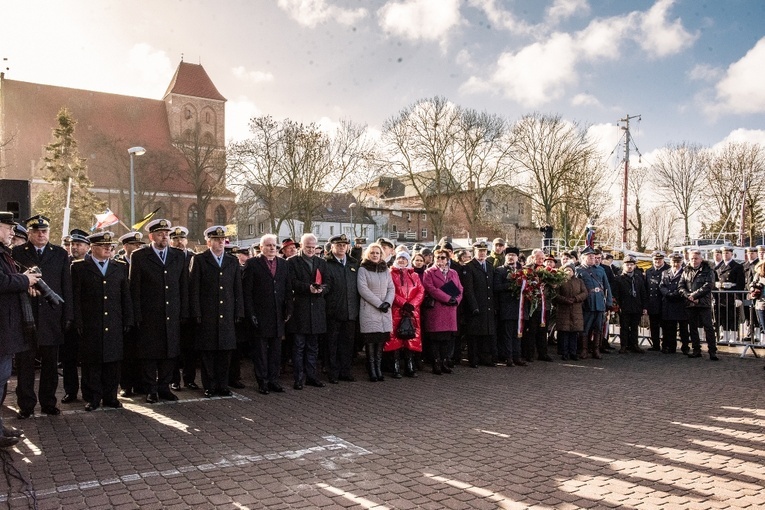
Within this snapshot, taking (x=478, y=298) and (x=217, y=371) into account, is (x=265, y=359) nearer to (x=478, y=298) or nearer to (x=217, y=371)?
(x=217, y=371)

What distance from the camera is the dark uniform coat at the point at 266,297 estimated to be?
9.03 meters

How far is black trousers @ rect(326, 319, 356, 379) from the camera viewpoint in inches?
386

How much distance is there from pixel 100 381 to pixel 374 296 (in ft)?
13.5

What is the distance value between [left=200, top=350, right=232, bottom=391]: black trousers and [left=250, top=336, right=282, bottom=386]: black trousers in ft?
1.46

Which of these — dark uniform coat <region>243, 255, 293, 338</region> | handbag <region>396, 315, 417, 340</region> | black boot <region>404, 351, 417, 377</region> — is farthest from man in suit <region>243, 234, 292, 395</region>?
black boot <region>404, 351, 417, 377</region>

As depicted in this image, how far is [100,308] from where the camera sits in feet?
25.6

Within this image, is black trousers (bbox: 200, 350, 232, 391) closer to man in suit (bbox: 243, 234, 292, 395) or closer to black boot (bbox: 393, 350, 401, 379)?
man in suit (bbox: 243, 234, 292, 395)

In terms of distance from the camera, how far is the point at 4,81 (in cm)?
6262

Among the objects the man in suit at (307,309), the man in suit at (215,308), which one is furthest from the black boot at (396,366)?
the man in suit at (215,308)

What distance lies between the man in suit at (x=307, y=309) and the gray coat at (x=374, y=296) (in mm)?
610

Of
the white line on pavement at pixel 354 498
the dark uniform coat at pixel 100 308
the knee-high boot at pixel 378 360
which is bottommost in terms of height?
the white line on pavement at pixel 354 498

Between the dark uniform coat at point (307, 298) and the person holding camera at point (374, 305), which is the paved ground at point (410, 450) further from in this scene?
the dark uniform coat at point (307, 298)

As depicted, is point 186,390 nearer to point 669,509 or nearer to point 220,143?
point 669,509

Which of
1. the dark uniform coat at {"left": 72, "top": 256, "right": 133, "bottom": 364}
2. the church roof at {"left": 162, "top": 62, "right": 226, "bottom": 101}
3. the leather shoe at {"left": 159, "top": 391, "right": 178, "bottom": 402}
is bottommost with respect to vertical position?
the leather shoe at {"left": 159, "top": 391, "right": 178, "bottom": 402}
